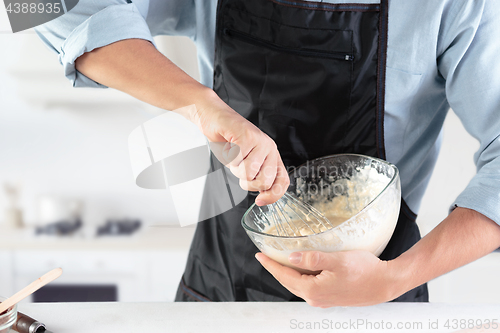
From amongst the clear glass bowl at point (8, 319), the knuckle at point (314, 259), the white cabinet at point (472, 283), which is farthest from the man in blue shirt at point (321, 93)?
the white cabinet at point (472, 283)

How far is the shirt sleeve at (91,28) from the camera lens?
0.51 m

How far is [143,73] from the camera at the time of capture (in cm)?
50

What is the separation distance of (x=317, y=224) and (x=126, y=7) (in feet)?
1.29

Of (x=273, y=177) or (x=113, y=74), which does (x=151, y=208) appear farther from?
(x=273, y=177)

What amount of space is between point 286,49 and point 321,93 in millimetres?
82

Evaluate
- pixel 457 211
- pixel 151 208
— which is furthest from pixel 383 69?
pixel 151 208

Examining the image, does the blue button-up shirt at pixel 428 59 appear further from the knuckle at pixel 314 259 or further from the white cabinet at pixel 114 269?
the white cabinet at pixel 114 269

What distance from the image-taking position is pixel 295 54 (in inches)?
23.3

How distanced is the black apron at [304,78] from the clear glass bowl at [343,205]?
43 millimetres

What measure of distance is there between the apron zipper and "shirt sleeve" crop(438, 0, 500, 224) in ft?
0.44

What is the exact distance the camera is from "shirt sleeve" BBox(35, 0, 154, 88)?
0.51 metres

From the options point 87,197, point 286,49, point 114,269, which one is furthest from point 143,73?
point 114,269

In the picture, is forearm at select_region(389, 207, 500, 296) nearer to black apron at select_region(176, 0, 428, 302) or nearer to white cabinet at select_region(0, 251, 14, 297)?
black apron at select_region(176, 0, 428, 302)

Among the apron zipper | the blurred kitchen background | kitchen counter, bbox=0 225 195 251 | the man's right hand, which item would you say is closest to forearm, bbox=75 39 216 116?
the man's right hand
